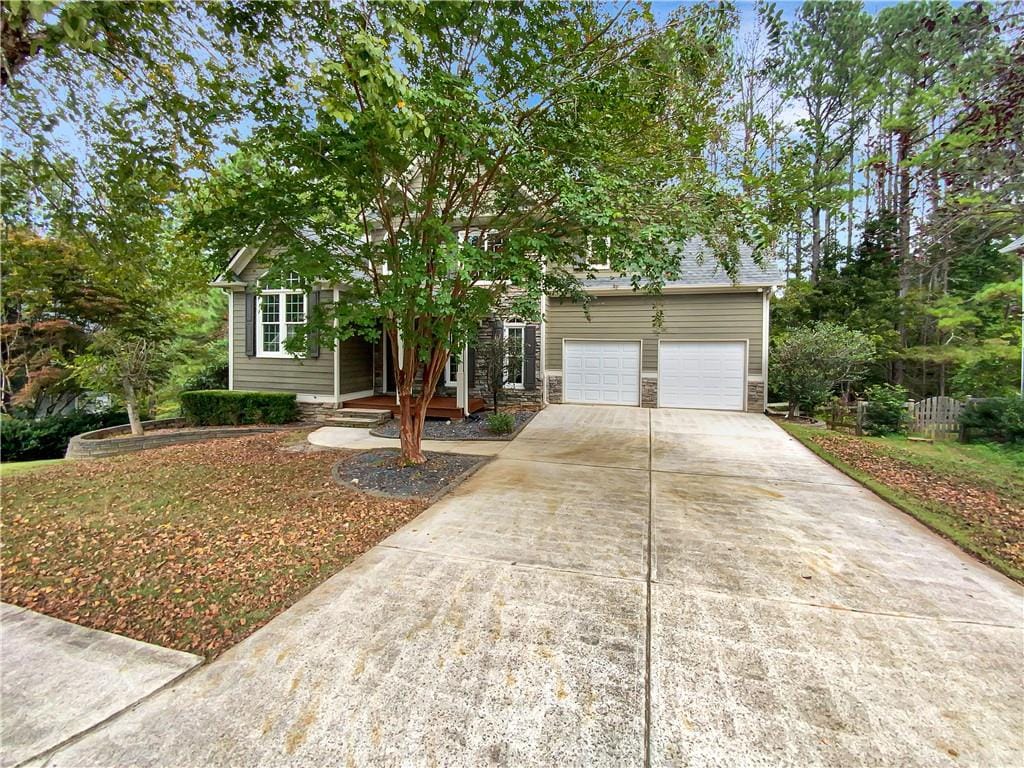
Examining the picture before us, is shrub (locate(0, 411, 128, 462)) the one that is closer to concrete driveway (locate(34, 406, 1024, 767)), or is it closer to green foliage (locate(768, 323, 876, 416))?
concrete driveway (locate(34, 406, 1024, 767))

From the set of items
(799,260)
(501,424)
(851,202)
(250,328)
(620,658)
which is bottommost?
(620,658)

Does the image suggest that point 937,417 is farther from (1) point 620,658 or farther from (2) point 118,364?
(2) point 118,364

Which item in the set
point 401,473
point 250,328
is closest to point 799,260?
point 401,473

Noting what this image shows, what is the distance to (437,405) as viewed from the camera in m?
10.4

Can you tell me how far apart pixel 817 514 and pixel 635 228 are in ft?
11.6

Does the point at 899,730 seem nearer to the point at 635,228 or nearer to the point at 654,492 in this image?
the point at 654,492

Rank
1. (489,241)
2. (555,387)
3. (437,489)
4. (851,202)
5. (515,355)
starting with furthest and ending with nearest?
1. (851,202)
2. (555,387)
3. (515,355)
4. (489,241)
5. (437,489)

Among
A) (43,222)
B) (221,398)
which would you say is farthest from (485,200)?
(221,398)

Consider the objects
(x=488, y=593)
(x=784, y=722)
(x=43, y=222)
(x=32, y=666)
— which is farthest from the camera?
(x=43, y=222)

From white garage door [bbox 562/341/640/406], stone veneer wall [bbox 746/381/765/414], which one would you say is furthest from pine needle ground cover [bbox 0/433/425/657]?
stone veneer wall [bbox 746/381/765/414]

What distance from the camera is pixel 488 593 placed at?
3016 mm

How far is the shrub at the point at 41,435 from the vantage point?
991 centimetres

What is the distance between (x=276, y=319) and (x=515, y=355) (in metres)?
5.97

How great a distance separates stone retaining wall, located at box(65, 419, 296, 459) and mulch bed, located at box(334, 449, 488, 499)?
440 centimetres
